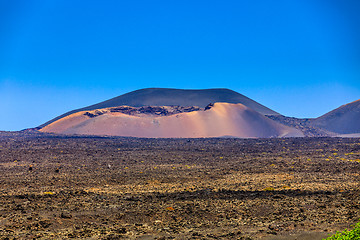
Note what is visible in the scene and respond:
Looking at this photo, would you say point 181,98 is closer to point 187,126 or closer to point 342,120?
point 342,120

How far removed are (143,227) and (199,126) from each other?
6864 cm

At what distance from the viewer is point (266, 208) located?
973 cm

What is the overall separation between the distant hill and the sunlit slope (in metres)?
14.9

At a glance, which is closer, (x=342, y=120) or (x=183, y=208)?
(x=183, y=208)

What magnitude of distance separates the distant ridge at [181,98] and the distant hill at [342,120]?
3895 centimetres

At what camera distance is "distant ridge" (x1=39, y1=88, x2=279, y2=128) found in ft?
435

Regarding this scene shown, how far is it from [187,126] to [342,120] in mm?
38404

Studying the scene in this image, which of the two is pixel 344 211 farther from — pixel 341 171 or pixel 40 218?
pixel 341 171

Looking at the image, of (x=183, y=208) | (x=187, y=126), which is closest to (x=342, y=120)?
(x=187, y=126)

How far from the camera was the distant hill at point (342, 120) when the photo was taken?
8676 centimetres

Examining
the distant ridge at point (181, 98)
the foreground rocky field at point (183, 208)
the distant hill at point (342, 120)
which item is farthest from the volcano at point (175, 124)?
the foreground rocky field at point (183, 208)

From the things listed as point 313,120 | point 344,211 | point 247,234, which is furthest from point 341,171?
point 313,120

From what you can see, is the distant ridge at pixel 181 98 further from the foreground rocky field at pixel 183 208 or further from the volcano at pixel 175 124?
the foreground rocky field at pixel 183 208

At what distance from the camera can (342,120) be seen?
300 feet
